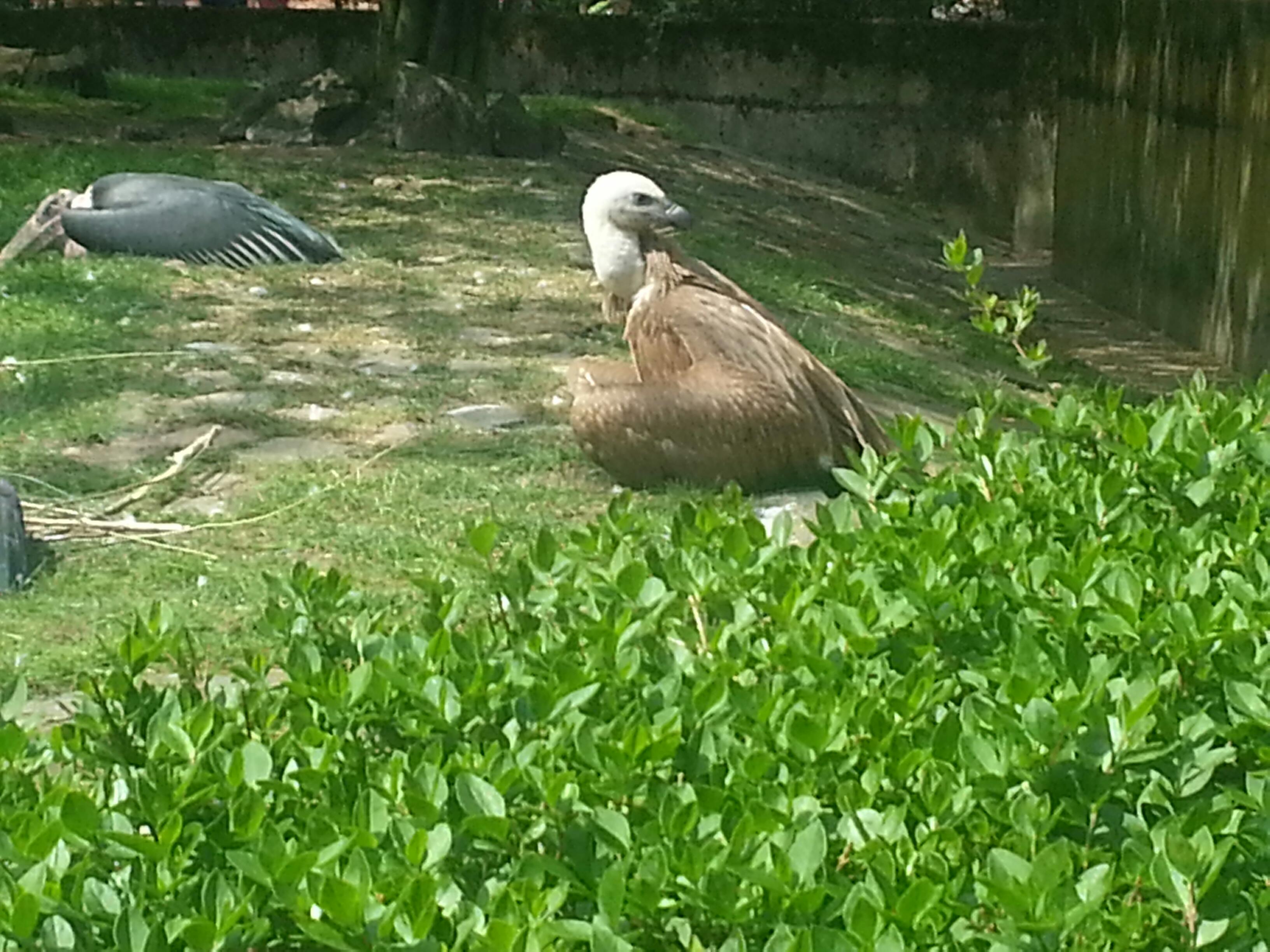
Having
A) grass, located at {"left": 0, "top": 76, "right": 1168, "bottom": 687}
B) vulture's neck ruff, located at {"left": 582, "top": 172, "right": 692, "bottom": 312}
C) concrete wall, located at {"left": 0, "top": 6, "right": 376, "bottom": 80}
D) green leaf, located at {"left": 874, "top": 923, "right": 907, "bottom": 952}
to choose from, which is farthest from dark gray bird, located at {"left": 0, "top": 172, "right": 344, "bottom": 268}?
concrete wall, located at {"left": 0, "top": 6, "right": 376, "bottom": 80}

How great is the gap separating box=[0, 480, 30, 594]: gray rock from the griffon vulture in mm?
1560

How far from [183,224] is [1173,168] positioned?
23.6 ft

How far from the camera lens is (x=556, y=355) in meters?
7.23

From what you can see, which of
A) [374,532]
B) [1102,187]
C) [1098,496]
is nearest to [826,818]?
[1098,496]

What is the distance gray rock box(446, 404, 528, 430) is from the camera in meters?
6.16

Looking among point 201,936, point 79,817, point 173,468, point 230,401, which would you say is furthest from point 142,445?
point 201,936

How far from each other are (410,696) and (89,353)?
4873mm

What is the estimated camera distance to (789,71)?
17375 mm

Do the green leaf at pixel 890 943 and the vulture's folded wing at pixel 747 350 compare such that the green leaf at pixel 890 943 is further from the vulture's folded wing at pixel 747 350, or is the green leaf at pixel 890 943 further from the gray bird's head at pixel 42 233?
the gray bird's head at pixel 42 233

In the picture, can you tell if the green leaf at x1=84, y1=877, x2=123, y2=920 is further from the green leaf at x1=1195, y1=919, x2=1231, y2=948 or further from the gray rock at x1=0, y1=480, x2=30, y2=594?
the gray rock at x1=0, y1=480, x2=30, y2=594

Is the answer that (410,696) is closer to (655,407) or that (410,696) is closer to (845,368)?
(655,407)

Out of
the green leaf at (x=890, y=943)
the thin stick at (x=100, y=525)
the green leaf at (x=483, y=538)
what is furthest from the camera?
the thin stick at (x=100, y=525)

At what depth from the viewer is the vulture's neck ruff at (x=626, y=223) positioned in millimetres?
5605

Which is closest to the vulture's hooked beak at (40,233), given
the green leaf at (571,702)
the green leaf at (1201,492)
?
the green leaf at (1201,492)
